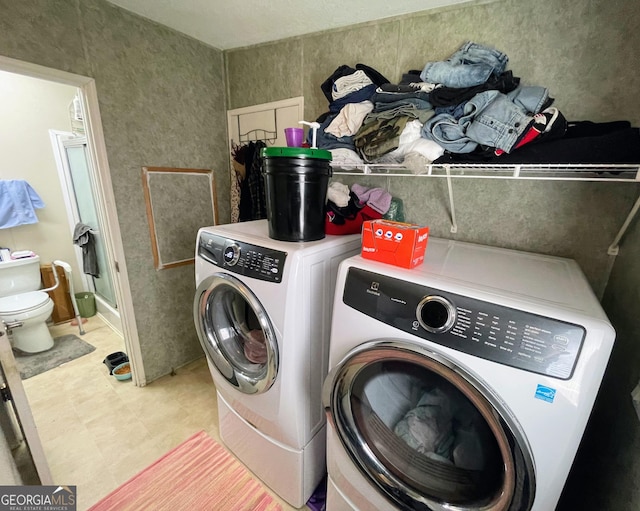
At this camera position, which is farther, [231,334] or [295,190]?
[231,334]

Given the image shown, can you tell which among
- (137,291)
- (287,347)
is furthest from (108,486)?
(287,347)

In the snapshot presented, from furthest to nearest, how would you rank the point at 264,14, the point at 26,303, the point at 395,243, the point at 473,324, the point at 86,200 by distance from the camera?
the point at 86,200 < the point at 26,303 < the point at 264,14 < the point at 395,243 < the point at 473,324

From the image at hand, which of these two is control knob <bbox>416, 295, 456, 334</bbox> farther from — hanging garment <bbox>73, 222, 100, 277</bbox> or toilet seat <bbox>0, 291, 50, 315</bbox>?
hanging garment <bbox>73, 222, 100, 277</bbox>

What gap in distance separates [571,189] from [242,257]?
1.37 meters

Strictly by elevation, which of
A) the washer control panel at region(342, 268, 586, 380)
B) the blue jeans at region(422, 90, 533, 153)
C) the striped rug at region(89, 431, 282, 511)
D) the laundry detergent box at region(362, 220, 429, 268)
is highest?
the blue jeans at region(422, 90, 533, 153)

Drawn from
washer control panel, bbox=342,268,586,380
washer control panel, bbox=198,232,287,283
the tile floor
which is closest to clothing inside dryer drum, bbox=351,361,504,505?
washer control panel, bbox=342,268,586,380

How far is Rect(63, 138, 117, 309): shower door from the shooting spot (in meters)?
2.51

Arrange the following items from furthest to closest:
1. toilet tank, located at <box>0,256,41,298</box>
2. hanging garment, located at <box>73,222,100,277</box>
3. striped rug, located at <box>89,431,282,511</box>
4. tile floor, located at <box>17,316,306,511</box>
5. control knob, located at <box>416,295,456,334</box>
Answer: hanging garment, located at <box>73,222,100,277</box>, toilet tank, located at <box>0,256,41,298</box>, tile floor, located at <box>17,316,306,511</box>, striped rug, located at <box>89,431,282,511</box>, control knob, located at <box>416,295,456,334</box>

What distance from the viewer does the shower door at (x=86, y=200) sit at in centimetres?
251

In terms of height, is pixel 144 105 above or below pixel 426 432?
above

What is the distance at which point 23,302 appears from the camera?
2.21 metres

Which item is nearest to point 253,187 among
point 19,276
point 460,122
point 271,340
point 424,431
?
point 271,340

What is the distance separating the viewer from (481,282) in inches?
30.5

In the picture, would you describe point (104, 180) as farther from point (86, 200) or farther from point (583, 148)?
point (583, 148)
